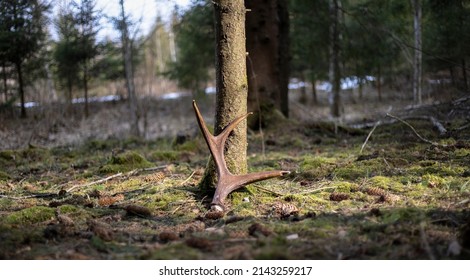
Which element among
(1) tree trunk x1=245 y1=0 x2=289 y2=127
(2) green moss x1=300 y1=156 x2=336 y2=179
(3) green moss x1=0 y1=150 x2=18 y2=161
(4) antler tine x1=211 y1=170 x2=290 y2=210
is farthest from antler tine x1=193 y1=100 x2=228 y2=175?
(1) tree trunk x1=245 y1=0 x2=289 y2=127

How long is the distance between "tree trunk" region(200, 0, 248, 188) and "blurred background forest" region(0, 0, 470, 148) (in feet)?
8.02

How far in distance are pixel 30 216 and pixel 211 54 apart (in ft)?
38.5

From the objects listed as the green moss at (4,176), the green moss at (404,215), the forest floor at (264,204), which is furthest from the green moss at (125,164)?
the green moss at (404,215)

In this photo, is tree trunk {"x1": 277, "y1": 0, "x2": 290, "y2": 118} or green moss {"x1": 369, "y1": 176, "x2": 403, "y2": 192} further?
tree trunk {"x1": 277, "y1": 0, "x2": 290, "y2": 118}

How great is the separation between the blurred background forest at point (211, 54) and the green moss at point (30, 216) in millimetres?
3017

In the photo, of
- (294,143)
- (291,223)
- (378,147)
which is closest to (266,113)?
(294,143)

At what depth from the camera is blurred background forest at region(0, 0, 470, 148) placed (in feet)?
31.2

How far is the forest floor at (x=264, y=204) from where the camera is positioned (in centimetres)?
315

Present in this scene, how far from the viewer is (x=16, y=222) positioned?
12.7 ft

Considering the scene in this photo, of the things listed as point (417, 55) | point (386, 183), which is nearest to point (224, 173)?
point (386, 183)

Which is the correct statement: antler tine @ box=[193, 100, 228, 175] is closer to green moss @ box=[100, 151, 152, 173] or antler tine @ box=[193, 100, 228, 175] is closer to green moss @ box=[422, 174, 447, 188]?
green moss @ box=[422, 174, 447, 188]

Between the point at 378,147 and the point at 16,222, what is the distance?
4788mm

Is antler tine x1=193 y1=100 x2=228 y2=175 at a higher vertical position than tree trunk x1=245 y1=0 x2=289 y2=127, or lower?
lower
